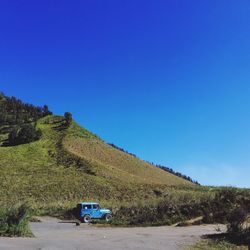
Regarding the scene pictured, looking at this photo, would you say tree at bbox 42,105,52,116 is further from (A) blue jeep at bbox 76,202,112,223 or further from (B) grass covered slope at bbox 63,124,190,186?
(A) blue jeep at bbox 76,202,112,223

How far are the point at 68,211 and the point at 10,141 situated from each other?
57.4m

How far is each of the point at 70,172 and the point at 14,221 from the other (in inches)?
2438

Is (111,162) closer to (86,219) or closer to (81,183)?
(81,183)

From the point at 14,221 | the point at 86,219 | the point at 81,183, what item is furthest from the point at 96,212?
the point at 81,183

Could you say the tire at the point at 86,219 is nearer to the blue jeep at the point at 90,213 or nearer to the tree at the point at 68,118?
the blue jeep at the point at 90,213

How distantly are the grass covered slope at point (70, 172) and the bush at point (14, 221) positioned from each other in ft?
121

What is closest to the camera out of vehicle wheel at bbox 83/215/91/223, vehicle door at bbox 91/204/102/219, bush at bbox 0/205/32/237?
bush at bbox 0/205/32/237

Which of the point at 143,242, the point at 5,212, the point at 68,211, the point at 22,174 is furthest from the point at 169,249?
the point at 22,174

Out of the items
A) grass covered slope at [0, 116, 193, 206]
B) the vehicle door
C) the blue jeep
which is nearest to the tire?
the blue jeep

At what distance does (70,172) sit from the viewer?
82.2 m

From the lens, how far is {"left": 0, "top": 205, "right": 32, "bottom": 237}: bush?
2028 cm

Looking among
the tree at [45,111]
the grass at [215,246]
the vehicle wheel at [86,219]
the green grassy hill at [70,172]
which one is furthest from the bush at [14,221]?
the tree at [45,111]

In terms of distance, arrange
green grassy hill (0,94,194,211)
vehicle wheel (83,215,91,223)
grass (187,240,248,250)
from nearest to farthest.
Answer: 1. grass (187,240,248,250)
2. vehicle wheel (83,215,91,223)
3. green grassy hill (0,94,194,211)

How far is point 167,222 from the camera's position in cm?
3359
